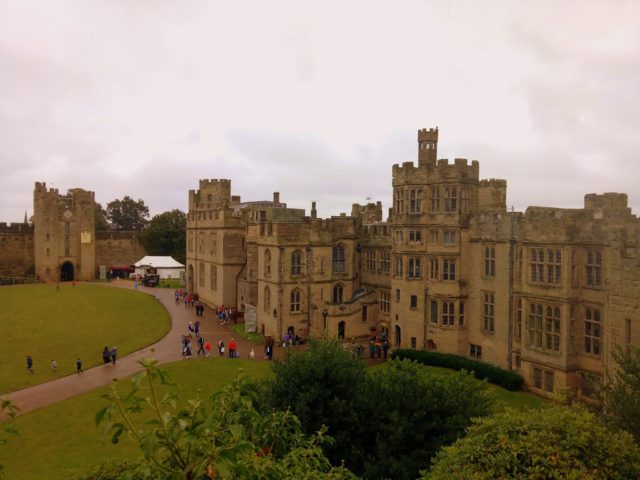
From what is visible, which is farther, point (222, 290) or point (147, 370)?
point (222, 290)

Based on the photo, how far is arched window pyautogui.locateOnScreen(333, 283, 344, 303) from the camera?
46.2m

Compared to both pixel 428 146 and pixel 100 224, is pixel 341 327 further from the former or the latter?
pixel 100 224

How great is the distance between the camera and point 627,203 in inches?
1246

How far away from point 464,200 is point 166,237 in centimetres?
6545

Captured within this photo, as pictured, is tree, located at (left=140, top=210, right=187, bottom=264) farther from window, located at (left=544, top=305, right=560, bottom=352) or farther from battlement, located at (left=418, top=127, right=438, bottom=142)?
window, located at (left=544, top=305, right=560, bottom=352)

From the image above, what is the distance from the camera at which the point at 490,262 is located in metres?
34.1

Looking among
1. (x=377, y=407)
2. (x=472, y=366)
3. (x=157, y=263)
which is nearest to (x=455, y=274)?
(x=472, y=366)

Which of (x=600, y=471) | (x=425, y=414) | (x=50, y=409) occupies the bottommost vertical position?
(x=50, y=409)

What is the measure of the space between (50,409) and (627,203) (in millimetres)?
36607

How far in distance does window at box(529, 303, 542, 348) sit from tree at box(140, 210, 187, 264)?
229 feet

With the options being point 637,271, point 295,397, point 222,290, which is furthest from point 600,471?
point 222,290

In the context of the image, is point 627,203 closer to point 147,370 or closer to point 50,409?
point 147,370

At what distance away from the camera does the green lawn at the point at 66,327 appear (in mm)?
35406

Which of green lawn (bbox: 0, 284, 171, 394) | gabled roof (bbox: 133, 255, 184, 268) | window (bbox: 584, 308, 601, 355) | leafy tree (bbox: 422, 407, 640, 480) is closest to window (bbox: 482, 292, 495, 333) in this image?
window (bbox: 584, 308, 601, 355)
